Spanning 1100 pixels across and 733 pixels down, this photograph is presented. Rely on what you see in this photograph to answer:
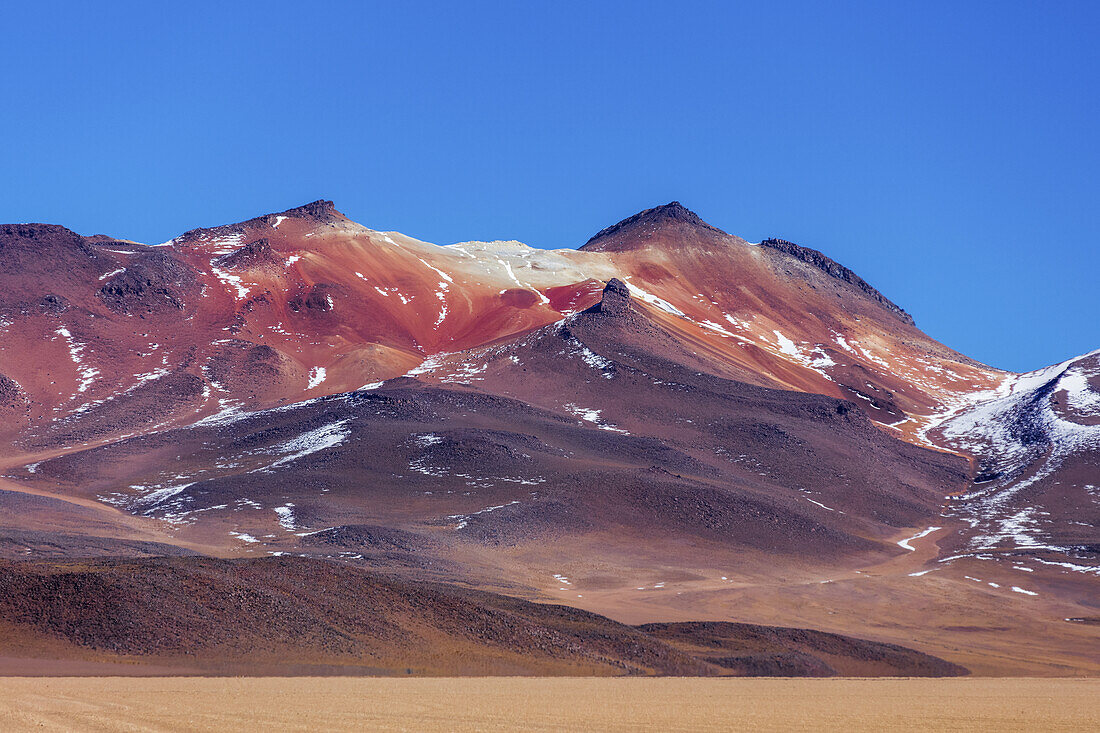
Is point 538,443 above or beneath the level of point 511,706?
above

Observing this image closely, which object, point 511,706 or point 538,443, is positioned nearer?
point 511,706

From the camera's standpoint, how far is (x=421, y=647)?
50531mm

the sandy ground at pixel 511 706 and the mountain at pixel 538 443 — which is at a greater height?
the mountain at pixel 538 443

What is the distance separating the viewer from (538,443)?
115 meters

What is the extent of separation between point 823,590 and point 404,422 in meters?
49.5

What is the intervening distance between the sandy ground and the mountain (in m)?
13.2

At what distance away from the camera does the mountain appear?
83125mm

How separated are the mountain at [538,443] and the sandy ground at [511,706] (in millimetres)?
13221

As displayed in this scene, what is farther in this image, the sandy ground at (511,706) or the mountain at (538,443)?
the mountain at (538,443)

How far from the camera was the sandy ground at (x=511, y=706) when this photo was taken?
32.3 meters

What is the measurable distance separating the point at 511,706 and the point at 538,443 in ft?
253

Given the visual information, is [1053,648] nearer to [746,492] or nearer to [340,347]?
[746,492]

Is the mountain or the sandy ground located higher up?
the mountain

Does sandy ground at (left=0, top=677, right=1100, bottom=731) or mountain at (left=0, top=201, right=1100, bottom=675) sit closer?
sandy ground at (left=0, top=677, right=1100, bottom=731)
